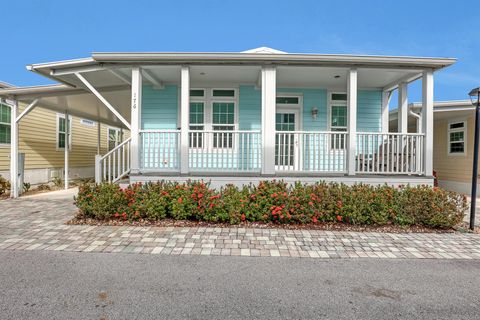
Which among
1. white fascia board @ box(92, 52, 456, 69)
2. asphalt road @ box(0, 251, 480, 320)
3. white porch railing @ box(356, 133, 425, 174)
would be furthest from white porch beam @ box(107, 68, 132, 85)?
white porch railing @ box(356, 133, 425, 174)

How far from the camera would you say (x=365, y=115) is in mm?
8516

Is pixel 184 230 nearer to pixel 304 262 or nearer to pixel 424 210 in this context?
pixel 304 262

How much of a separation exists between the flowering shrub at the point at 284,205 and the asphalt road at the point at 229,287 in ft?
5.20

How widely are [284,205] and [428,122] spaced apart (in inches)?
168

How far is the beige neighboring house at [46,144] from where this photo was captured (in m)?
9.80

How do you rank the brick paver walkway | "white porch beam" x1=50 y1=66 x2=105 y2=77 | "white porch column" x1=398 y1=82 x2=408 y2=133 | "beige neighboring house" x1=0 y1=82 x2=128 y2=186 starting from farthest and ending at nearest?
"beige neighboring house" x1=0 y1=82 x2=128 y2=186
"white porch column" x1=398 y1=82 x2=408 y2=133
"white porch beam" x1=50 y1=66 x2=105 y2=77
the brick paver walkway

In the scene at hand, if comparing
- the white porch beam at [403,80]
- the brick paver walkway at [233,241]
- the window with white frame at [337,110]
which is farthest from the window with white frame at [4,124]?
the white porch beam at [403,80]

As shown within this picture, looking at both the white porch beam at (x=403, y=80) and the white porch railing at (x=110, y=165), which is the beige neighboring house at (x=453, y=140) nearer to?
the white porch beam at (x=403, y=80)

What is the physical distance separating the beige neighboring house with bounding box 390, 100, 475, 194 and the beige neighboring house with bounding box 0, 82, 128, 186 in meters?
13.9

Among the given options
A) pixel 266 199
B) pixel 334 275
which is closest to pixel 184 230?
pixel 266 199

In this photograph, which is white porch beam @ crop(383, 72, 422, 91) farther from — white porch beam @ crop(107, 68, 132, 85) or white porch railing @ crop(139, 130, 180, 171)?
white porch beam @ crop(107, 68, 132, 85)

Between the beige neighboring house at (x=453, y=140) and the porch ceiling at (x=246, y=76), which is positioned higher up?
the porch ceiling at (x=246, y=76)

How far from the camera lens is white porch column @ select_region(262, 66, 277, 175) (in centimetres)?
639

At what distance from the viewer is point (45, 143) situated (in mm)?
11453
